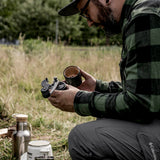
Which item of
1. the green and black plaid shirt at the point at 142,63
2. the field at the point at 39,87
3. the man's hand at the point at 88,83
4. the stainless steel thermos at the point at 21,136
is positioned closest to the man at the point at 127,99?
the green and black plaid shirt at the point at 142,63

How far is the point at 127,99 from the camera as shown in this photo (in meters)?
1.56

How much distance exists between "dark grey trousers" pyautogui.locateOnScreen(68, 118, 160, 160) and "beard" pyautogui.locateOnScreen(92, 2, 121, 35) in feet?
2.01

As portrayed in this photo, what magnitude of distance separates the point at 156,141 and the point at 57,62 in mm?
4521

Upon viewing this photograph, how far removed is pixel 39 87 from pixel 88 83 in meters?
2.82

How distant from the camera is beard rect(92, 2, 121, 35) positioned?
1768 millimetres

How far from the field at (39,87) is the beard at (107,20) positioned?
4.03ft

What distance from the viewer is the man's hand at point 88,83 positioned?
2398 millimetres

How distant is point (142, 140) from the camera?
162 cm

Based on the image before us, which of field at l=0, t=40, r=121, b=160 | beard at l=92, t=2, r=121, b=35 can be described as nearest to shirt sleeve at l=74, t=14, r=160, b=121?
beard at l=92, t=2, r=121, b=35

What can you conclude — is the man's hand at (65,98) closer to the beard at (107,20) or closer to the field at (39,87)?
the beard at (107,20)

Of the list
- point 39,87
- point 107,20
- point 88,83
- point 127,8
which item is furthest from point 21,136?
point 39,87

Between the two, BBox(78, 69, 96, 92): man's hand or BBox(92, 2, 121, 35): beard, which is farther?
BBox(78, 69, 96, 92): man's hand

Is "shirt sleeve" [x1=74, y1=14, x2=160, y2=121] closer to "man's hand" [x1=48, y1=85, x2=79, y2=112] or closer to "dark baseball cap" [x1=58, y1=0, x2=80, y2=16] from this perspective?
"man's hand" [x1=48, y1=85, x2=79, y2=112]

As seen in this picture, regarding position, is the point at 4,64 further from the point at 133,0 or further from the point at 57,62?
the point at 133,0
